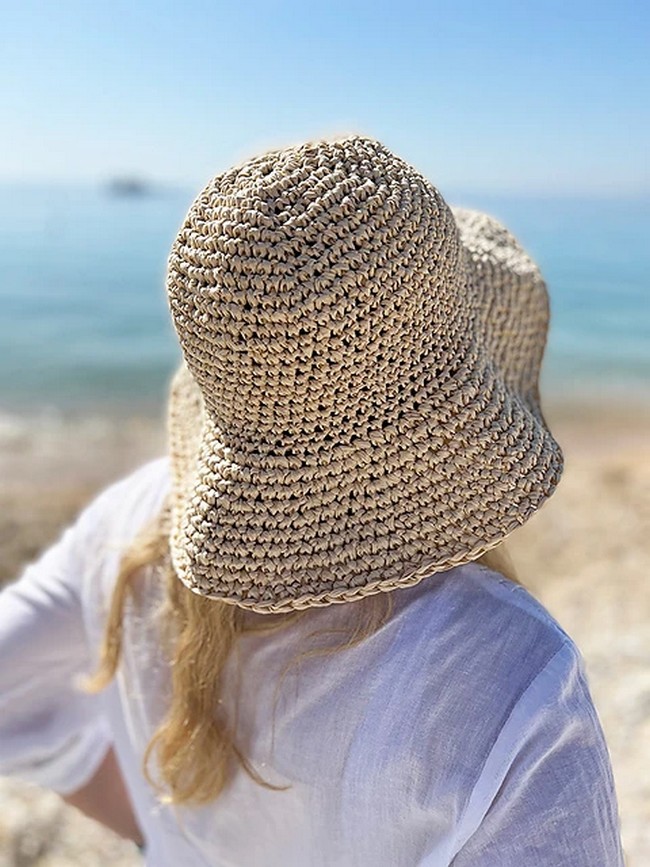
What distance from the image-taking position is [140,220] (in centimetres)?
2302

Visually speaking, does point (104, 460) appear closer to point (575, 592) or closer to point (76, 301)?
point (575, 592)

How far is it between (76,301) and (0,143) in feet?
55.7

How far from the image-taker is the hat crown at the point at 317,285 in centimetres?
76

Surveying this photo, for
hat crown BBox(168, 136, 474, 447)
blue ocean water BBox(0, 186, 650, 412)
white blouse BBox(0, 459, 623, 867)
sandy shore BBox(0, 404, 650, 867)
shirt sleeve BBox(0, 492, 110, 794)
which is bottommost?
blue ocean water BBox(0, 186, 650, 412)

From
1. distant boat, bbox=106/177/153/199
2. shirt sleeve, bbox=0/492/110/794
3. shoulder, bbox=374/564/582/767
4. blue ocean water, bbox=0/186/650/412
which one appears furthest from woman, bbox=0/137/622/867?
distant boat, bbox=106/177/153/199

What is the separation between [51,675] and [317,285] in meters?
0.78

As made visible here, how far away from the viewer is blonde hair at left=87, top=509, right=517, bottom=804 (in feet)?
3.16

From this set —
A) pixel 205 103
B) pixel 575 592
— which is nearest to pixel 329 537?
pixel 575 592

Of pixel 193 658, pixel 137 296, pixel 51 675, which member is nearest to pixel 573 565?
pixel 51 675

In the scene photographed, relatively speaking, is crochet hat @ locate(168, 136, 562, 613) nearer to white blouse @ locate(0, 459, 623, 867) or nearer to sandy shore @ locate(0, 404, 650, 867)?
white blouse @ locate(0, 459, 623, 867)

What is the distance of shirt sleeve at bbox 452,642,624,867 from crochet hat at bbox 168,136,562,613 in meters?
0.13

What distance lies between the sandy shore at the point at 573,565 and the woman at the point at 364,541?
58cm

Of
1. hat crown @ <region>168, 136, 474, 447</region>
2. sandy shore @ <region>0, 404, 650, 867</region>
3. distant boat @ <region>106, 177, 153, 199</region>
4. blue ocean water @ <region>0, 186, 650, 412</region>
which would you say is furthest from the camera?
distant boat @ <region>106, 177, 153, 199</region>

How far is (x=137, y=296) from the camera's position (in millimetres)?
15695
